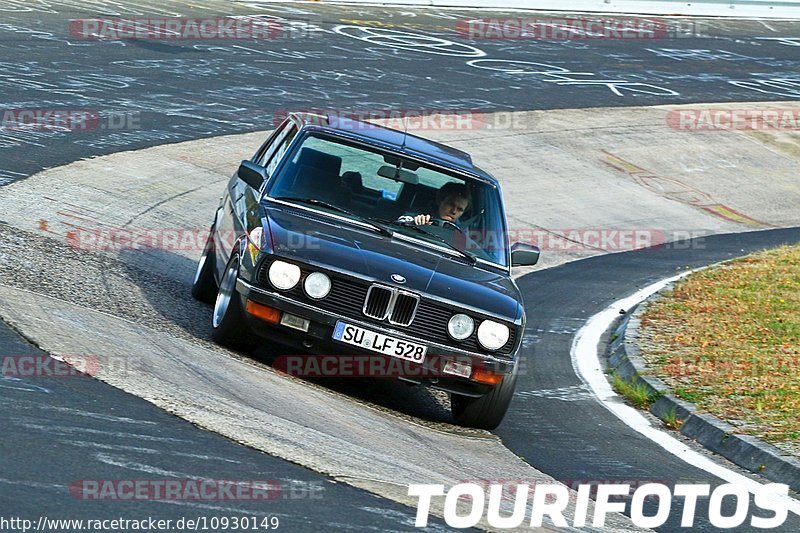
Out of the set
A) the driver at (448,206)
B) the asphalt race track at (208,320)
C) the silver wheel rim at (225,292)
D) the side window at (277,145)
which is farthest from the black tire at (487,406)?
the side window at (277,145)

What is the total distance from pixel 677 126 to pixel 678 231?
20.8 ft

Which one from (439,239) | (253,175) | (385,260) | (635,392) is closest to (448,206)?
(439,239)

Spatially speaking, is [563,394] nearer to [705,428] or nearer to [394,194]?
[705,428]

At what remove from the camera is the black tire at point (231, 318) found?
8.06 m

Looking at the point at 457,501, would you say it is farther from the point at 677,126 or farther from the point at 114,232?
the point at 677,126

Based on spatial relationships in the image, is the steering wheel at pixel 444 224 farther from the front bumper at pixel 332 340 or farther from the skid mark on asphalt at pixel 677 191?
the skid mark on asphalt at pixel 677 191

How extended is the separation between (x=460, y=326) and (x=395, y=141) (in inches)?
82.4

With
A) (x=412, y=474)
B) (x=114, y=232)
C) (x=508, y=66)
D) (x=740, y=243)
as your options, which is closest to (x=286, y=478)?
(x=412, y=474)

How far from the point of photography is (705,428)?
28.3 ft

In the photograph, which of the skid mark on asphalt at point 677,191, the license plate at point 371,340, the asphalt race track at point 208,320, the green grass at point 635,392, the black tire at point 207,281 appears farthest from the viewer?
the skid mark on asphalt at point 677,191

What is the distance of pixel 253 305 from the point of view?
7.86 metres

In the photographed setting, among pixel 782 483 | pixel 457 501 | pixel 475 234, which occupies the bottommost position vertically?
pixel 782 483

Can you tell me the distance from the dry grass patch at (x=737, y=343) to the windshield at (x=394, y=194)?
191 centimetres

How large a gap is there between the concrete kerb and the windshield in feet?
5.25
